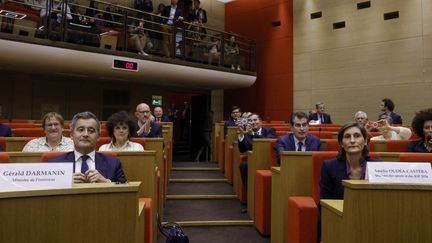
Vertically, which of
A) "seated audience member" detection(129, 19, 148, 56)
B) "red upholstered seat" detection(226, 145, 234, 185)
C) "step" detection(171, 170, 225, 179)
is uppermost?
"seated audience member" detection(129, 19, 148, 56)

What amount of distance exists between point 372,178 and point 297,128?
5.56 ft

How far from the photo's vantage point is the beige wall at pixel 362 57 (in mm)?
6629

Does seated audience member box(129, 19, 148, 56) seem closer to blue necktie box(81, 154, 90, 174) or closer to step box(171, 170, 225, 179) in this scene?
step box(171, 170, 225, 179)

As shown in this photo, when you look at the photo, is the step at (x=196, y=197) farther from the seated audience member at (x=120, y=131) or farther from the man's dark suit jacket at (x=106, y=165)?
the man's dark suit jacket at (x=106, y=165)

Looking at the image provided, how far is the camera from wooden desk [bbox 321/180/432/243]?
1358 millimetres

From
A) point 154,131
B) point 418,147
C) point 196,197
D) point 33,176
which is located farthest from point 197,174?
point 33,176

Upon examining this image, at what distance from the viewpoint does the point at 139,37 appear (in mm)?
6891

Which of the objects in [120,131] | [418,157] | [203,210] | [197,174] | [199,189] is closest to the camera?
[418,157]

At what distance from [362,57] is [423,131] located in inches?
202

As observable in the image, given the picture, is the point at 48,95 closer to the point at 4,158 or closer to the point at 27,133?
the point at 27,133

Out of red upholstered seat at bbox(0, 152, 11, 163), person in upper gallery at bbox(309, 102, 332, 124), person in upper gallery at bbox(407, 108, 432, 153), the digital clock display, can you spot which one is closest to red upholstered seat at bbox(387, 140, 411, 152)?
person in upper gallery at bbox(407, 108, 432, 153)

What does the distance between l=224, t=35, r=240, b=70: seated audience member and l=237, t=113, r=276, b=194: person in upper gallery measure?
471 cm

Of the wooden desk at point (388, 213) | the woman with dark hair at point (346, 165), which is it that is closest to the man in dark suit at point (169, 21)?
the woman with dark hair at point (346, 165)

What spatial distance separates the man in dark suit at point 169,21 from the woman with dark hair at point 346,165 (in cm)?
573
